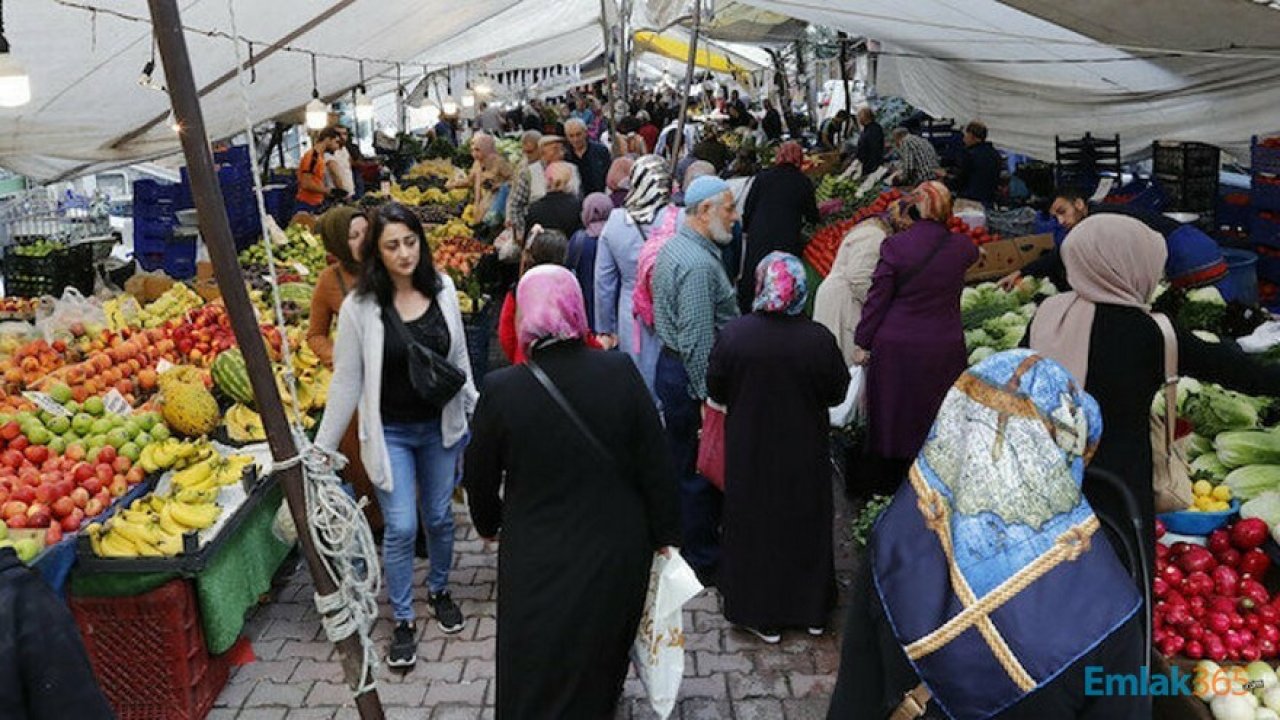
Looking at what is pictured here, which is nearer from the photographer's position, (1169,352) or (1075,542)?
(1075,542)

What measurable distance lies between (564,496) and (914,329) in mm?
2704

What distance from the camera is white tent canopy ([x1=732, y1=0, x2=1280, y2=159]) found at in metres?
5.11

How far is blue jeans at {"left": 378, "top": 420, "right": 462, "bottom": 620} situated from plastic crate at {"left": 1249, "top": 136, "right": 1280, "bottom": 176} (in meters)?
7.54

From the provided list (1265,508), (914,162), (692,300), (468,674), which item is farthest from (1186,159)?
(468,674)

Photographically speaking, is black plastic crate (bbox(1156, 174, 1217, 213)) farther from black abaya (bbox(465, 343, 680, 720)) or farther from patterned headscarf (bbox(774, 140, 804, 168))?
black abaya (bbox(465, 343, 680, 720))

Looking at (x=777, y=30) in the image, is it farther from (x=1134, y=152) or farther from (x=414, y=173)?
(x=1134, y=152)

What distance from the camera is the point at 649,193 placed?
19.8 feet

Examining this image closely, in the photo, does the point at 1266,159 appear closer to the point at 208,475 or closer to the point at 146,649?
the point at 208,475

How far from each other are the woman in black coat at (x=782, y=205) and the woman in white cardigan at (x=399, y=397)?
4.25 metres

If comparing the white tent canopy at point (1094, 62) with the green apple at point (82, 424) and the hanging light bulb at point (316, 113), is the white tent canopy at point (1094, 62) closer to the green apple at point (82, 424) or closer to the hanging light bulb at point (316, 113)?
the hanging light bulb at point (316, 113)

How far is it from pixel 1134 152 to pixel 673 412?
7052mm

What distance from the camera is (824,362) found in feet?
13.4

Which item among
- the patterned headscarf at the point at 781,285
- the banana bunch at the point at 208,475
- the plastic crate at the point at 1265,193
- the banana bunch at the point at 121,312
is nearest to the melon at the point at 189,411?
the banana bunch at the point at 208,475

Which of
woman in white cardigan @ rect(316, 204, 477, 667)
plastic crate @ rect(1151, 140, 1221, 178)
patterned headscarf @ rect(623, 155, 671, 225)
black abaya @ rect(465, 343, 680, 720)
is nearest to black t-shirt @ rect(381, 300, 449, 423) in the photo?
woman in white cardigan @ rect(316, 204, 477, 667)
